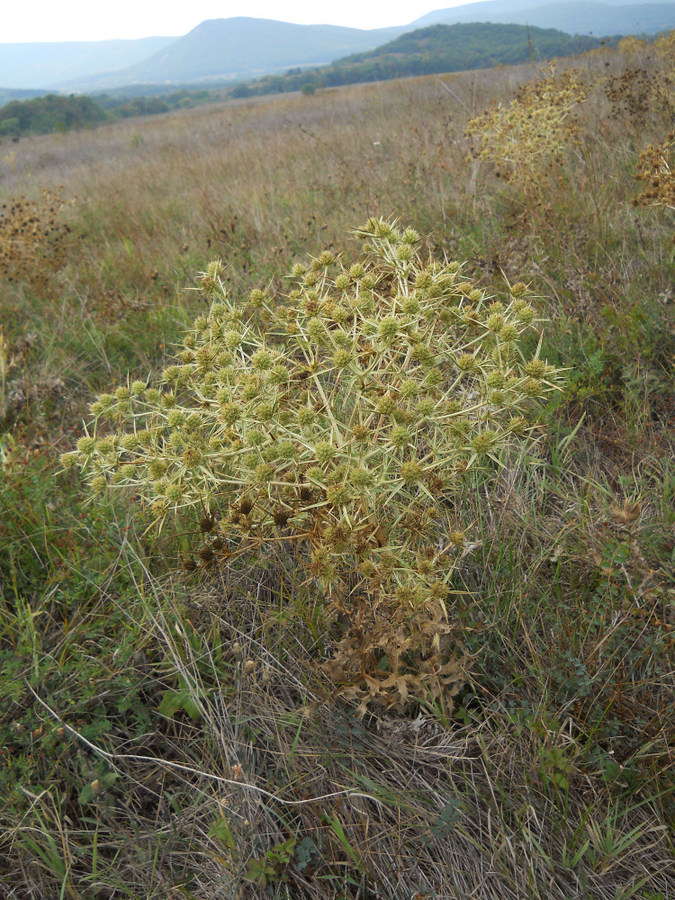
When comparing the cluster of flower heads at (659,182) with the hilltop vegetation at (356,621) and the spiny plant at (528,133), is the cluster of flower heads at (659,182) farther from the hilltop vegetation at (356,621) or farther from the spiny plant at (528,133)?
the spiny plant at (528,133)

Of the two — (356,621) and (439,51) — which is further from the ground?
(439,51)

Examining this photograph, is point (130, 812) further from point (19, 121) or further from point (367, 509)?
point (19, 121)

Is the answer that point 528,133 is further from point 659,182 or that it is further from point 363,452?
point 363,452

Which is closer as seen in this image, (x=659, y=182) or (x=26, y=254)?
(x=659, y=182)

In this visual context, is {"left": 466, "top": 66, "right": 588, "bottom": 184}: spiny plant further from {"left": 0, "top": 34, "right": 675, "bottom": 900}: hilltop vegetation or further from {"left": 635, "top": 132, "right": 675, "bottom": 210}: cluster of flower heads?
{"left": 0, "top": 34, "right": 675, "bottom": 900}: hilltop vegetation

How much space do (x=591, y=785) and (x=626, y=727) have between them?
0.71ft

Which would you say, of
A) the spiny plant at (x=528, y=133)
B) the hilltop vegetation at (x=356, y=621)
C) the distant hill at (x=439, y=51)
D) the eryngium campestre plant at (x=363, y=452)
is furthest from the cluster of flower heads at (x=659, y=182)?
the distant hill at (x=439, y=51)

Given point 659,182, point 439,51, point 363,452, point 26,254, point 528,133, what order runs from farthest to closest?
point 439,51, point 26,254, point 528,133, point 659,182, point 363,452

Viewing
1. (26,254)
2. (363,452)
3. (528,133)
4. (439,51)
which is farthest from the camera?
(439,51)

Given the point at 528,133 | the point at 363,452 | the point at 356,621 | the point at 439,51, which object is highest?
the point at 439,51

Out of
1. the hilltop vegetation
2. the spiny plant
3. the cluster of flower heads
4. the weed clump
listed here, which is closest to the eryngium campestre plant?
the hilltop vegetation

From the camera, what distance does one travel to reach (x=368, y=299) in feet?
5.63

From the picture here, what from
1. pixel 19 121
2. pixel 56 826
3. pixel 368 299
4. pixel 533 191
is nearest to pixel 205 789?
pixel 56 826

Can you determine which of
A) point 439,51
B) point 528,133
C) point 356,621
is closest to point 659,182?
point 528,133
